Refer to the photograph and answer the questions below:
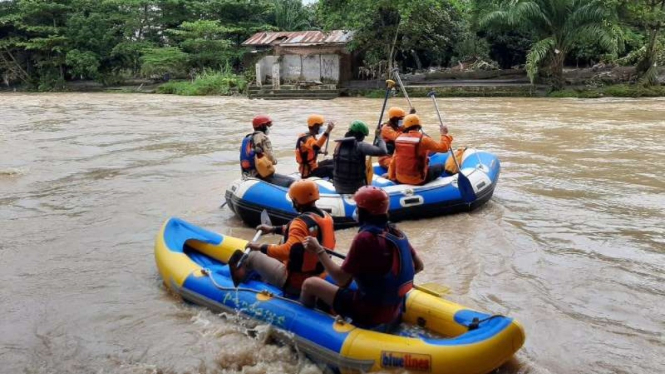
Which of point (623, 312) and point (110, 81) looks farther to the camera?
point (110, 81)

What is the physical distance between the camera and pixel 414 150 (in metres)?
6.72

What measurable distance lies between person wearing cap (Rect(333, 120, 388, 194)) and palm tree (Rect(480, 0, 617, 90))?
14796mm

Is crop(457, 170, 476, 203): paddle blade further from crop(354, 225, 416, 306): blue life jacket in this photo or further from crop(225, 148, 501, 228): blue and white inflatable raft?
crop(354, 225, 416, 306): blue life jacket

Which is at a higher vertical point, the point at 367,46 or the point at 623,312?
the point at 367,46

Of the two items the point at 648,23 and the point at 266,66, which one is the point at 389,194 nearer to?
the point at 648,23

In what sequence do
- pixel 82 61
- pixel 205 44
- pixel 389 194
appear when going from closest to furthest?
pixel 389 194
pixel 205 44
pixel 82 61

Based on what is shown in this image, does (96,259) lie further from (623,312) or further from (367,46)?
(367,46)

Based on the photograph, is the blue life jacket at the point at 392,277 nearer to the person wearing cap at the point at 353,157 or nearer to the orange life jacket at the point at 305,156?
the person wearing cap at the point at 353,157

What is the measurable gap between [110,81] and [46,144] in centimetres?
1886

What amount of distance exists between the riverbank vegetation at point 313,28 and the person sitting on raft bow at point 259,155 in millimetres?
14754

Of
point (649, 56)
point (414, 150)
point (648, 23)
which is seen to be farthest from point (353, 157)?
point (649, 56)

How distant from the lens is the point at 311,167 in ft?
23.7

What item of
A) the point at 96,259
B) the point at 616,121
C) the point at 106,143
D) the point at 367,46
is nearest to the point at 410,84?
the point at 367,46

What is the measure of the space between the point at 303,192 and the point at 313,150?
10.5ft
